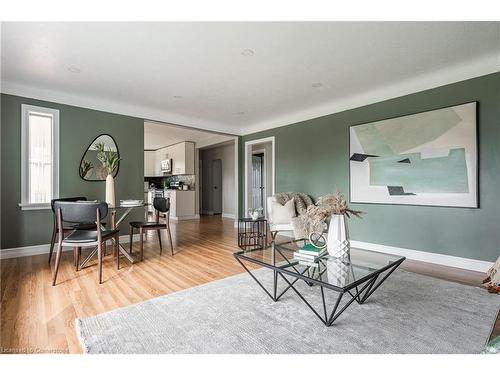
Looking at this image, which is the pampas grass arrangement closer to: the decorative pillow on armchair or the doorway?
the decorative pillow on armchair

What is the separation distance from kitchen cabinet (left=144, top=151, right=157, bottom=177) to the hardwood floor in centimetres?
604

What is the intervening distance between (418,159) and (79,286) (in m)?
4.30

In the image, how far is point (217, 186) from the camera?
898 centimetres

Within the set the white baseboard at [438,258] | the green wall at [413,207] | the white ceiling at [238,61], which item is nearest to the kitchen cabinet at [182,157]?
the white ceiling at [238,61]

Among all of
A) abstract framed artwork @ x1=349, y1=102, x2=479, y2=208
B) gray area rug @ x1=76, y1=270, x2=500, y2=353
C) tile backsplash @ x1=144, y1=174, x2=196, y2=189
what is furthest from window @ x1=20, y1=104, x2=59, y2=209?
abstract framed artwork @ x1=349, y1=102, x2=479, y2=208

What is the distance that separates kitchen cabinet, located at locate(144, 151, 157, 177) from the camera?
31.3ft

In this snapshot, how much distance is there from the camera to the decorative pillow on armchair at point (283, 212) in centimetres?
422

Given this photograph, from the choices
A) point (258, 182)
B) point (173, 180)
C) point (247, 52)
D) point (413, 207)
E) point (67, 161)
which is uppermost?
point (247, 52)

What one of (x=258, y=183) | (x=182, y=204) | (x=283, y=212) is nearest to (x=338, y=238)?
(x=283, y=212)

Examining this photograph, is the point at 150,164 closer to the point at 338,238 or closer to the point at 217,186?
the point at 217,186

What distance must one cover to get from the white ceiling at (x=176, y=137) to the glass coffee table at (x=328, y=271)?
475cm

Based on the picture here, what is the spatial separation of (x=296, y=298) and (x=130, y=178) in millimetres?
3708

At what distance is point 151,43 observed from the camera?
8.38 ft
